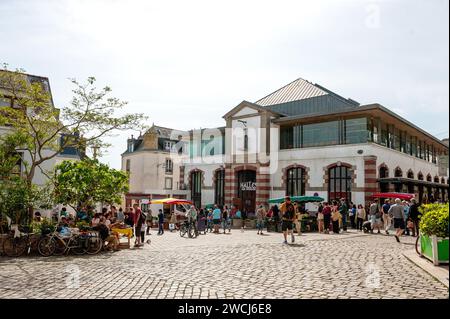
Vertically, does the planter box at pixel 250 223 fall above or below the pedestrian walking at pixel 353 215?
below

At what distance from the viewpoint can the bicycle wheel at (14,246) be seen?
1162 cm

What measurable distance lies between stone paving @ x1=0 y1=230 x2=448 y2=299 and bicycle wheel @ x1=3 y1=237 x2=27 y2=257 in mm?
765

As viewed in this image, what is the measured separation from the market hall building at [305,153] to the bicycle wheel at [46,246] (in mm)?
18356

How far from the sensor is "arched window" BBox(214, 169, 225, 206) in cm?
3264

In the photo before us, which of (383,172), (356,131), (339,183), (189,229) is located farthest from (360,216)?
(189,229)

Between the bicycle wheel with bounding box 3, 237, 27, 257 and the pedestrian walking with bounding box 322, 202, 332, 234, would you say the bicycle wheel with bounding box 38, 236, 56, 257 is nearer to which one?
the bicycle wheel with bounding box 3, 237, 27, 257

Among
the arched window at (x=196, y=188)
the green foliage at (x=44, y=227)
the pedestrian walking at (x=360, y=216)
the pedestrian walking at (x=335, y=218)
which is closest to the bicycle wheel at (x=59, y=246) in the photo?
the green foliage at (x=44, y=227)

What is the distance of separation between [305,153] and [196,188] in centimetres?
1177

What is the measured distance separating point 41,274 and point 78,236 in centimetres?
380

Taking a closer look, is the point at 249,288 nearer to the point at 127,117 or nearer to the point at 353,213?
the point at 127,117

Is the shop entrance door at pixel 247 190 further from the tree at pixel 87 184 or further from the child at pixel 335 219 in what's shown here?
the tree at pixel 87 184

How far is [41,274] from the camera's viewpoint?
845 cm

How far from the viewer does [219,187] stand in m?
32.9
